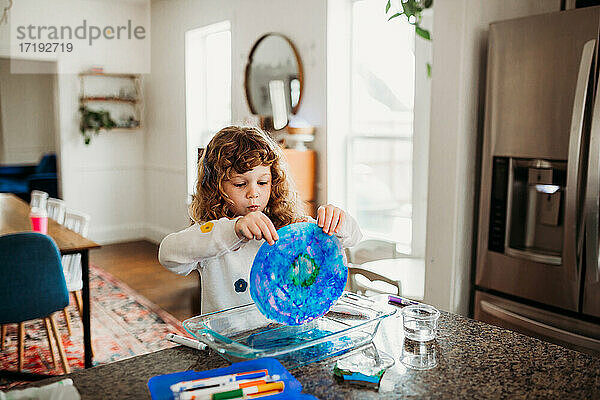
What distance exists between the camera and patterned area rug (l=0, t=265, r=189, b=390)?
3.07 m

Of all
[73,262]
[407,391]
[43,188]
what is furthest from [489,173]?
[43,188]

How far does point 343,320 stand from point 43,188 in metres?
5.95

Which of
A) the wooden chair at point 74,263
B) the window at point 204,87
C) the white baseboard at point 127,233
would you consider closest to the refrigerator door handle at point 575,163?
the wooden chair at point 74,263

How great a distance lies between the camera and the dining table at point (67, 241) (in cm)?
270

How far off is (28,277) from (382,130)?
2.20 metres

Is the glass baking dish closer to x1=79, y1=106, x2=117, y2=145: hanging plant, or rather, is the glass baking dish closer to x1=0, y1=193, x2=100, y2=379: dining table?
x1=0, y1=193, x2=100, y2=379: dining table

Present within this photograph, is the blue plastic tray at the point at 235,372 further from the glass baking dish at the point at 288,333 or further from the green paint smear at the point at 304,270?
the green paint smear at the point at 304,270

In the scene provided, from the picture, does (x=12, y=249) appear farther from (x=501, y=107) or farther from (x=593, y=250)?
(x=593, y=250)

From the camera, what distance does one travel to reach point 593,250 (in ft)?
6.60

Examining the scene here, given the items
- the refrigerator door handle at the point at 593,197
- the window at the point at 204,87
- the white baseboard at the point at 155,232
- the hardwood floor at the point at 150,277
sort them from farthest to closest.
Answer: the white baseboard at the point at 155,232, the window at the point at 204,87, the hardwood floor at the point at 150,277, the refrigerator door handle at the point at 593,197

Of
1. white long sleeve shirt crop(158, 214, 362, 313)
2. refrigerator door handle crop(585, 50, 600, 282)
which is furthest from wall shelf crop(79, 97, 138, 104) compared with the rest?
refrigerator door handle crop(585, 50, 600, 282)

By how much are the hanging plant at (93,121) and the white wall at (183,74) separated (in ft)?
1.59

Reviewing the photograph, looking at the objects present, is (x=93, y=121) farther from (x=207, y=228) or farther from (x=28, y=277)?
(x=207, y=228)

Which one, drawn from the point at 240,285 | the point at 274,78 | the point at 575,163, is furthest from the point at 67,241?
the point at 575,163
